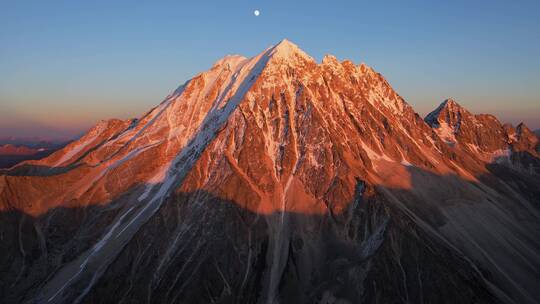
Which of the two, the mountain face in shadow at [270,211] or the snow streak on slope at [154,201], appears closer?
the mountain face in shadow at [270,211]

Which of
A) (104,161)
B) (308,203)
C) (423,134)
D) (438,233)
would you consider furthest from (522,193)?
(104,161)

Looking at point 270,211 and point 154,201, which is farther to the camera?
point 154,201

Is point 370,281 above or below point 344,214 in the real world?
below

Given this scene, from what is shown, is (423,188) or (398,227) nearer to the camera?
(398,227)

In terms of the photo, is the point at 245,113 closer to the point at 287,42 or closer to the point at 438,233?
the point at 287,42

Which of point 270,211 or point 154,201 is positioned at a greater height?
point 270,211

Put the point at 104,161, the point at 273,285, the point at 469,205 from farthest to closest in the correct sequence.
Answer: the point at 104,161
the point at 469,205
the point at 273,285

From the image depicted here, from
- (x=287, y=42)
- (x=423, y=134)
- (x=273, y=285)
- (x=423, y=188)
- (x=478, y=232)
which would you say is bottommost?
(x=273, y=285)

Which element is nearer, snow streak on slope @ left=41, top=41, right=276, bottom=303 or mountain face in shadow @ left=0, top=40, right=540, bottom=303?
mountain face in shadow @ left=0, top=40, right=540, bottom=303
